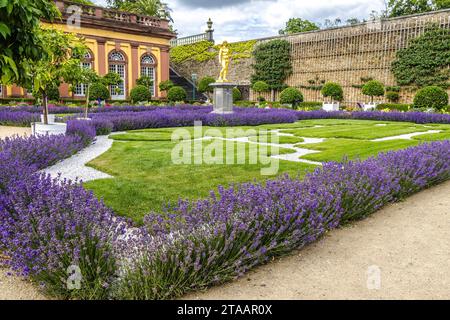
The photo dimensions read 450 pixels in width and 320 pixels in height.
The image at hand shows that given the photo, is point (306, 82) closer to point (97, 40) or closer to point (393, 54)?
point (393, 54)

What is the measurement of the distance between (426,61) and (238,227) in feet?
65.6

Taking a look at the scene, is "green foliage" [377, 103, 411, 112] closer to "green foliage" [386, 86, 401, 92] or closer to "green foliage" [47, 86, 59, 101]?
"green foliage" [386, 86, 401, 92]

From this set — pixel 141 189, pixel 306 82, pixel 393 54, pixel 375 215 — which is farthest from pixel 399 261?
pixel 306 82

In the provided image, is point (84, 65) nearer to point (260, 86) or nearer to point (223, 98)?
point (260, 86)

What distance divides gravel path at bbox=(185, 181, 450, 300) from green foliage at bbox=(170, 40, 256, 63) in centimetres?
2688

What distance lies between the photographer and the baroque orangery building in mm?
24125

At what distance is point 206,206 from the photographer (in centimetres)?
295

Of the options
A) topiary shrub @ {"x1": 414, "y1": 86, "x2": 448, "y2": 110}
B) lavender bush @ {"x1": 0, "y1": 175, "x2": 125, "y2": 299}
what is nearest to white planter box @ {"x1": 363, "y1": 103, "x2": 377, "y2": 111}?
→ topiary shrub @ {"x1": 414, "y1": 86, "x2": 448, "y2": 110}

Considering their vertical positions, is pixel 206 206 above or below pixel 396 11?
below

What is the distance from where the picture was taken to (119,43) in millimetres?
26516
